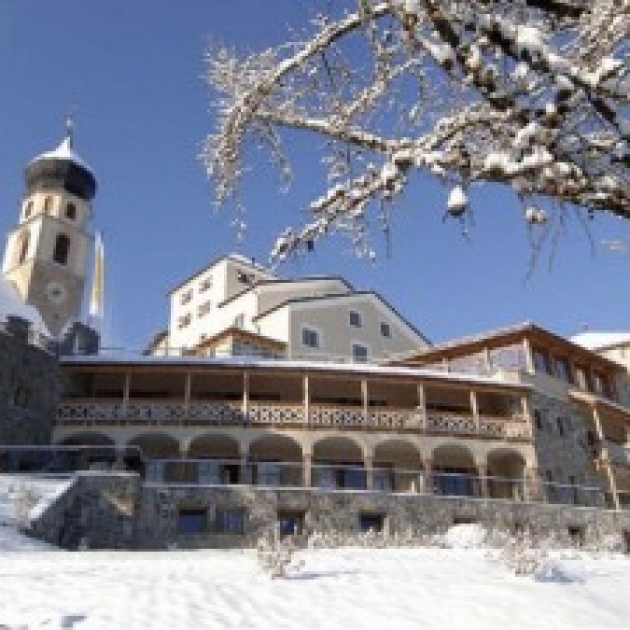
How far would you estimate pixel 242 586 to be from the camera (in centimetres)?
1104

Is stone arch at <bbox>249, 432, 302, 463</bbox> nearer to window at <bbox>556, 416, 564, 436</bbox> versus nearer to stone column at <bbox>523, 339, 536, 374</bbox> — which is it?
stone column at <bbox>523, 339, 536, 374</bbox>

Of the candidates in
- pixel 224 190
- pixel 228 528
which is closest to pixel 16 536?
pixel 228 528

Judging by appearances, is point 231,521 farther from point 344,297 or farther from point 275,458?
point 344,297

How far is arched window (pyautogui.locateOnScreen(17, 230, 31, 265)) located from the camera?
57031 mm

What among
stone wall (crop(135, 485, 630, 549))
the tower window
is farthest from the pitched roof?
the tower window

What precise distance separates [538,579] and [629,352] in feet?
133

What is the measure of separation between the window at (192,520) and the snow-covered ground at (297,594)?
392 inches

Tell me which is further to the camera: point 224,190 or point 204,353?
point 204,353

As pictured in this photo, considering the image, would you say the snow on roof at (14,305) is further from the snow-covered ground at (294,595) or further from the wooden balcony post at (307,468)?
the snow-covered ground at (294,595)

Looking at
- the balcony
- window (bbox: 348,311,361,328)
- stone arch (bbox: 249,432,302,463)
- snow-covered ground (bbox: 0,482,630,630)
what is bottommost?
snow-covered ground (bbox: 0,482,630,630)

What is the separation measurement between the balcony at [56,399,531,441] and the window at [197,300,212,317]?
68.8ft

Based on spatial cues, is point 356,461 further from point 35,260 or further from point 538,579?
point 35,260

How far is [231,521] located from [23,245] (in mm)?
38796

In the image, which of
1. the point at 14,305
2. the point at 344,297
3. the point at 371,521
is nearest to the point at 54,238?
the point at 14,305
